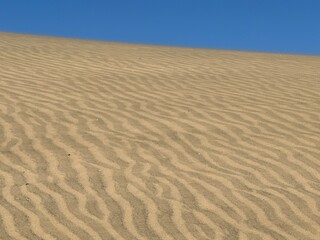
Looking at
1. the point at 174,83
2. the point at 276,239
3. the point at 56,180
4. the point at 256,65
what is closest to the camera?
the point at 276,239

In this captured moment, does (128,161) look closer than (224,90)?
Yes

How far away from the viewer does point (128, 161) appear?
8727 mm

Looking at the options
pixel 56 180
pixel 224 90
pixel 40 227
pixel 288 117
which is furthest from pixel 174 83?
pixel 40 227

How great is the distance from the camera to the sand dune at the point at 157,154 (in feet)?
22.5

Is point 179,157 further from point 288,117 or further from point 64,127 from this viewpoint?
point 288,117

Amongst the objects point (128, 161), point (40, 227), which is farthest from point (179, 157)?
point (40, 227)

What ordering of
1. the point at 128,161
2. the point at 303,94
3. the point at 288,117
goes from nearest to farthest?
the point at 128,161 < the point at 288,117 < the point at 303,94

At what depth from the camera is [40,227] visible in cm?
668

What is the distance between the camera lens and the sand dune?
22.5 ft

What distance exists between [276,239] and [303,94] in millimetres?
6879

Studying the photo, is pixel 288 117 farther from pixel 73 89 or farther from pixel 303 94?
pixel 73 89

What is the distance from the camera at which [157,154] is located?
905 centimetres

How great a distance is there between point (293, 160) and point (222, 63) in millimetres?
9310

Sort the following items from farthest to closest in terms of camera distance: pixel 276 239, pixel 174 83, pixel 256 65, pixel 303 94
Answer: pixel 256 65 < pixel 174 83 < pixel 303 94 < pixel 276 239
